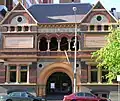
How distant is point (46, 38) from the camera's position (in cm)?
5588

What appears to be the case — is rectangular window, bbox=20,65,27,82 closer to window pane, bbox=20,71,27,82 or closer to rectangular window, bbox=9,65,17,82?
window pane, bbox=20,71,27,82

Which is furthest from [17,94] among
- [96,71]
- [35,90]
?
[96,71]

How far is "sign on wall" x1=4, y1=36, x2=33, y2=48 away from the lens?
2186 inches

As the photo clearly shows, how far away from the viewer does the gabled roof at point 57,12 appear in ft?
189

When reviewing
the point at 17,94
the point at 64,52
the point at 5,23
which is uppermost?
the point at 5,23

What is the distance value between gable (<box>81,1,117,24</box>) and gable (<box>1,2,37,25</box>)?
7815 mm

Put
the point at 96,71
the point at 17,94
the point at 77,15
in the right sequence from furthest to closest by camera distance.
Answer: the point at 77,15 → the point at 96,71 → the point at 17,94

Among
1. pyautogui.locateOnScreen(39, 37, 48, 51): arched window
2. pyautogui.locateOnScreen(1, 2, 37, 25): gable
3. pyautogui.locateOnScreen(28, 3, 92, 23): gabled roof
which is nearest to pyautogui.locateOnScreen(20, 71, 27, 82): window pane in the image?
pyautogui.locateOnScreen(39, 37, 48, 51): arched window

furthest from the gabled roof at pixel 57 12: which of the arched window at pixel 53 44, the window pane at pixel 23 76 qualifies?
the window pane at pixel 23 76

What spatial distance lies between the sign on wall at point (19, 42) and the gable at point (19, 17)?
227cm

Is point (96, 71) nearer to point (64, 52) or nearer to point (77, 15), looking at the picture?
point (64, 52)

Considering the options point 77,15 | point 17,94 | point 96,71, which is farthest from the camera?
point 77,15

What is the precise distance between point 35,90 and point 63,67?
5.18 m

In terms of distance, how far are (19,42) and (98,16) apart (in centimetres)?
1194
